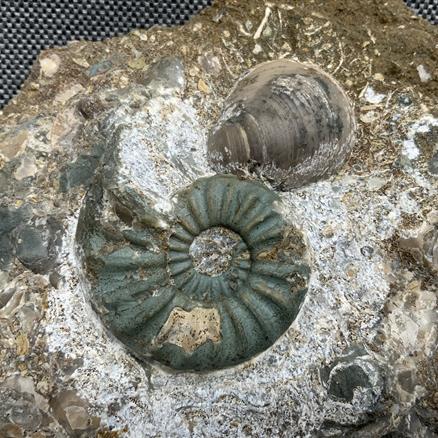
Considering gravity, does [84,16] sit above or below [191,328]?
above

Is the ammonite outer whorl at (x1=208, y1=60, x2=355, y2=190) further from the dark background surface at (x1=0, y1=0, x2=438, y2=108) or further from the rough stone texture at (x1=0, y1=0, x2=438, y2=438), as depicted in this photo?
the dark background surface at (x1=0, y1=0, x2=438, y2=108)

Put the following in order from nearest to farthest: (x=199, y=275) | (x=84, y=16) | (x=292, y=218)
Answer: (x=199, y=275)
(x=292, y=218)
(x=84, y=16)

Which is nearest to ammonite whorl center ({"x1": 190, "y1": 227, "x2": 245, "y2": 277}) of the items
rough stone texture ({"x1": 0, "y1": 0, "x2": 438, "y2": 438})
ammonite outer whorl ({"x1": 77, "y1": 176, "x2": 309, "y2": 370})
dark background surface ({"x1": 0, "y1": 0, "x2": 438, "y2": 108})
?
ammonite outer whorl ({"x1": 77, "y1": 176, "x2": 309, "y2": 370})

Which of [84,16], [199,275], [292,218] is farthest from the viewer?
[84,16]

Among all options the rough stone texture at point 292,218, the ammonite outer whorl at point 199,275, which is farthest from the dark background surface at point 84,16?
the ammonite outer whorl at point 199,275

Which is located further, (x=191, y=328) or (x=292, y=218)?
(x=292, y=218)

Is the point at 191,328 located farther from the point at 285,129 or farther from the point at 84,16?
the point at 84,16

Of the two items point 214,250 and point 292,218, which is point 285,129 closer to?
point 292,218

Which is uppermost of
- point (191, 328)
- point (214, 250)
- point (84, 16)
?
point (84, 16)

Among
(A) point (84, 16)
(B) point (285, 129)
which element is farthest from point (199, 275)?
(A) point (84, 16)
